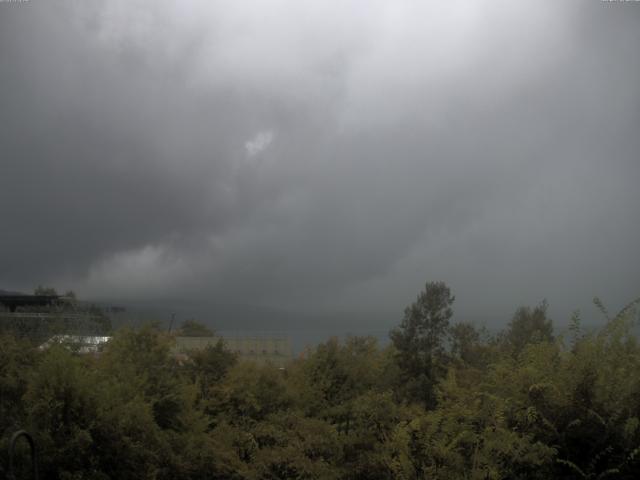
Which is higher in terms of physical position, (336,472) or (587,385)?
(587,385)

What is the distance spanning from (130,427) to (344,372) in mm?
6493

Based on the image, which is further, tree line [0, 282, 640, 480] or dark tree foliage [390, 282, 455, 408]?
dark tree foliage [390, 282, 455, 408]

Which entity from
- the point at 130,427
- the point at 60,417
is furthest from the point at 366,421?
the point at 60,417

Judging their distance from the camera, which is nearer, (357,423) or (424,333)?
(357,423)

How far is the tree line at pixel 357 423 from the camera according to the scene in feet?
24.9

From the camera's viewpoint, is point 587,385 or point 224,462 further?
point 224,462

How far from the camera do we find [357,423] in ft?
30.4

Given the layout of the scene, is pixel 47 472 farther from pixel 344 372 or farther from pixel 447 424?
pixel 344 372

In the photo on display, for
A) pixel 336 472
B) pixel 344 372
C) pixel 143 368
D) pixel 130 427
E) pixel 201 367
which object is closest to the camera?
pixel 336 472

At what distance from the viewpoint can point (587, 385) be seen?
25.9 ft

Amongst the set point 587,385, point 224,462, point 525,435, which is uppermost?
point 587,385

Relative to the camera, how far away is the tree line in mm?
7590

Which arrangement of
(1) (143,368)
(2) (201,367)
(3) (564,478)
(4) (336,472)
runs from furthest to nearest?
(2) (201,367), (1) (143,368), (4) (336,472), (3) (564,478)

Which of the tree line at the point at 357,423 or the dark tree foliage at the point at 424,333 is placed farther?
the dark tree foliage at the point at 424,333
